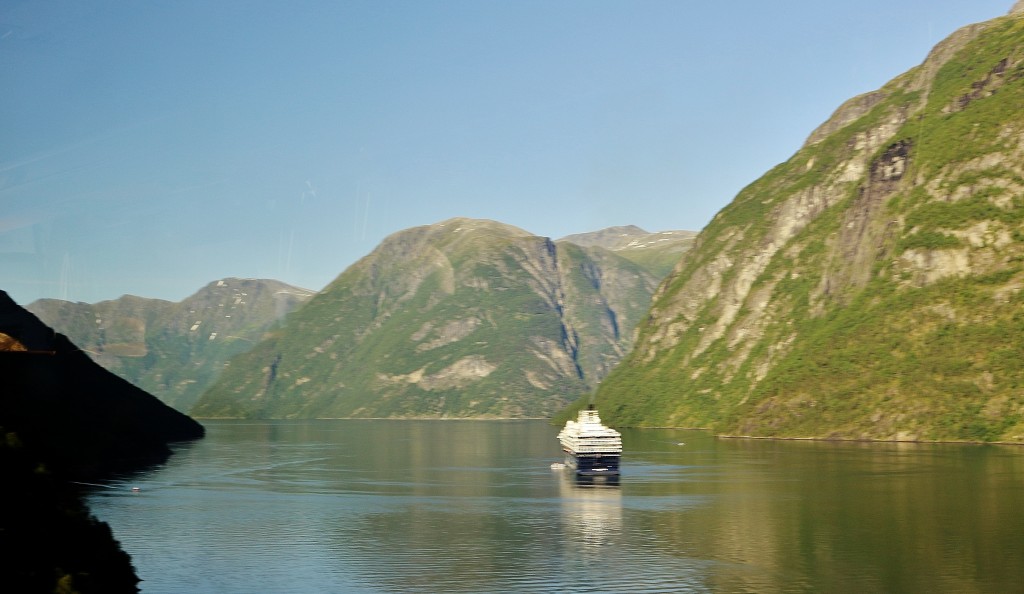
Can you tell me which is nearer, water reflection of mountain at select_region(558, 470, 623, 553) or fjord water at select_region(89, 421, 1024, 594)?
fjord water at select_region(89, 421, 1024, 594)

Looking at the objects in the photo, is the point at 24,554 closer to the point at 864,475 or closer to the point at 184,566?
the point at 184,566

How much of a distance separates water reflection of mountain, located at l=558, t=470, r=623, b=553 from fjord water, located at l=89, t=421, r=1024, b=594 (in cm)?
37

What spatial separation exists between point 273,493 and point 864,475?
10259cm

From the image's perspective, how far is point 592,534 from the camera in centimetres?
12238

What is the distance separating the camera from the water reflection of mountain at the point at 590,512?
390 feet

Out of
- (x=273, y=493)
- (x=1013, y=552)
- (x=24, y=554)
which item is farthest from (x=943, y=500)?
(x=24, y=554)

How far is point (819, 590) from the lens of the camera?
86.2m

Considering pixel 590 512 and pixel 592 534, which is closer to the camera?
pixel 592 534

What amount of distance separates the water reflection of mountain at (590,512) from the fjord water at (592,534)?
1.21ft

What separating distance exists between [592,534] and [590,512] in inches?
906

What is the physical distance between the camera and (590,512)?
145250 mm

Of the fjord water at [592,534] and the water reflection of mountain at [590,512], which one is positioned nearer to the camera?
the fjord water at [592,534]

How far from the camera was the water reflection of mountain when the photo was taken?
119m

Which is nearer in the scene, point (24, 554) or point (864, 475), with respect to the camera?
point (24, 554)
